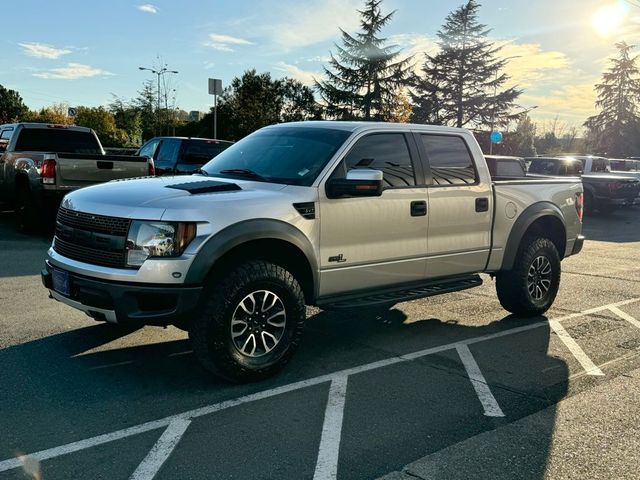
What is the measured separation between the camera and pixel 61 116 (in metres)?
58.2

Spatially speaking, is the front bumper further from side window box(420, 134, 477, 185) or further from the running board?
side window box(420, 134, 477, 185)

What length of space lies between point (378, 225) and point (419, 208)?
0.52 metres

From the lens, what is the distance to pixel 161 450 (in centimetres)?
323

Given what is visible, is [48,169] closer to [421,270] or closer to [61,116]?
[421,270]

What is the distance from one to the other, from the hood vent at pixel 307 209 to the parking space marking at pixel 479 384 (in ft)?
5.75

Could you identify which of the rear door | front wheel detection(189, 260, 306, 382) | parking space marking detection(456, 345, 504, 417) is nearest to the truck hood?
front wheel detection(189, 260, 306, 382)

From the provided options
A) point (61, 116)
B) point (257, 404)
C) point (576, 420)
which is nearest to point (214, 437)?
point (257, 404)

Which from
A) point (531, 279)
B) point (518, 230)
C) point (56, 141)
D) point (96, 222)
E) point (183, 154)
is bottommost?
point (531, 279)

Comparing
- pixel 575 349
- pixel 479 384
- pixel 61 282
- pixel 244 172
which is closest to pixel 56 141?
pixel 244 172

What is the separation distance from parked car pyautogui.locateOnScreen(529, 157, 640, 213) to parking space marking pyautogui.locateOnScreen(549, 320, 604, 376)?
522 inches

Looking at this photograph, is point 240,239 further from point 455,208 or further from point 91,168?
point 91,168

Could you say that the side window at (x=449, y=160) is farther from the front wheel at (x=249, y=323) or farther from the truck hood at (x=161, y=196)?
the front wheel at (x=249, y=323)

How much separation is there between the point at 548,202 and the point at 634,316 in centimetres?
163

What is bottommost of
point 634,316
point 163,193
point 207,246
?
point 634,316
